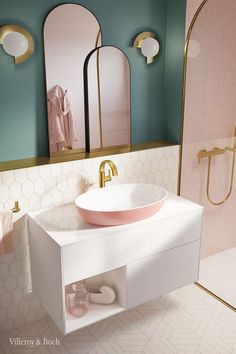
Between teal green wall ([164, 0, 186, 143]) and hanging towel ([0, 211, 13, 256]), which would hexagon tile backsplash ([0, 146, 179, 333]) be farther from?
teal green wall ([164, 0, 186, 143])

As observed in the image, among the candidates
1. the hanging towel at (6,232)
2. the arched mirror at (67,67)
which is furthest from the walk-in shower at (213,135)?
the hanging towel at (6,232)

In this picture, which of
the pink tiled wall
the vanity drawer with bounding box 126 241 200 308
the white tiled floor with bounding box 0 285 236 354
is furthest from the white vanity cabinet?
the pink tiled wall

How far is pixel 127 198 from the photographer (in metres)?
2.31

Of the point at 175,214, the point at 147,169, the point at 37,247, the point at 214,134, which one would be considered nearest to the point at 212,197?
the point at 214,134

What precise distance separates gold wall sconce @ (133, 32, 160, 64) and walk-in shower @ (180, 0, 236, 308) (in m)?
Answer: 0.22

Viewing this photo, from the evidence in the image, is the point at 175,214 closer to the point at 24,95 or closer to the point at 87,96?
the point at 87,96

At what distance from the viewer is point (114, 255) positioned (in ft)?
6.38

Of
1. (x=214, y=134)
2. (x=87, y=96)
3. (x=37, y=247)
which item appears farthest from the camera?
(x=214, y=134)

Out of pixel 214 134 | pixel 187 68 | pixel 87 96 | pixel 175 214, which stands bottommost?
pixel 175 214

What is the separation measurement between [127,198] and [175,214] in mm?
333

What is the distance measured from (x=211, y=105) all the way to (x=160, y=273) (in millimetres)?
1288

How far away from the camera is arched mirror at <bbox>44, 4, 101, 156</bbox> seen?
83.6 inches

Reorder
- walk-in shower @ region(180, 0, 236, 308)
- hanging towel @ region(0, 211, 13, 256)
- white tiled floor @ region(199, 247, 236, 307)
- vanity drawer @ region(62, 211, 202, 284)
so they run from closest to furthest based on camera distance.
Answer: vanity drawer @ region(62, 211, 202, 284)
hanging towel @ region(0, 211, 13, 256)
walk-in shower @ region(180, 0, 236, 308)
white tiled floor @ region(199, 247, 236, 307)

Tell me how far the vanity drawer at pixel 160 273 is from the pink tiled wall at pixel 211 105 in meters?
0.64
